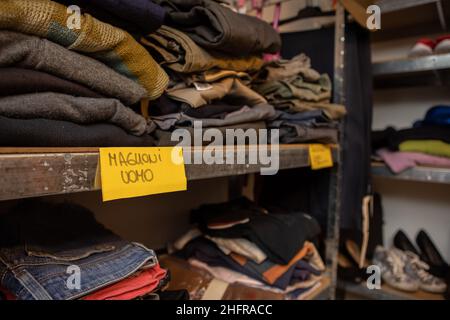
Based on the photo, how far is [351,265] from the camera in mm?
1021

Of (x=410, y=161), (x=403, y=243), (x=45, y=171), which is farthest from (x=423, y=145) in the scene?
(x=45, y=171)

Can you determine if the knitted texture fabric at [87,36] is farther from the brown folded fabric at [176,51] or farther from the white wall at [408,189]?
the white wall at [408,189]

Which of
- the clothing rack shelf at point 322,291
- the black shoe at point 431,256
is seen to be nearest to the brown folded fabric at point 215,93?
the clothing rack shelf at point 322,291

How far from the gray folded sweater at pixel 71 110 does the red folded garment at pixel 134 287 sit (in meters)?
0.19

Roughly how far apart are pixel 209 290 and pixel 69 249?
32 cm

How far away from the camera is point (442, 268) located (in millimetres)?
961

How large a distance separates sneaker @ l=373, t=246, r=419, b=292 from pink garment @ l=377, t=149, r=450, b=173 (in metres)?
0.27

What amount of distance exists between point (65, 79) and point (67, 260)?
22cm

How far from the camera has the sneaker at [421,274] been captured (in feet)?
3.01

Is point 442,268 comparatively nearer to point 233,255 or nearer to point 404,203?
point 404,203

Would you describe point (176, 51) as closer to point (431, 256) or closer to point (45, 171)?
point (45, 171)

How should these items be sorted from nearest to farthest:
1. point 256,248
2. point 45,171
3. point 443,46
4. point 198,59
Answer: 1. point 45,171
2. point 198,59
3. point 256,248
4. point 443,46

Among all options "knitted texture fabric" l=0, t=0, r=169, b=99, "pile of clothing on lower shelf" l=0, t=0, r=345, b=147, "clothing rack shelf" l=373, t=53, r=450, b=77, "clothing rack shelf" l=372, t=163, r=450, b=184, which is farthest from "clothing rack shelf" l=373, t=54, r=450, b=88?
"knitted texture fabric" l=0, t=0, r=169, b=99

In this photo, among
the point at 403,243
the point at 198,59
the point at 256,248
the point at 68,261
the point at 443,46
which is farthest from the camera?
the point at 403,243
